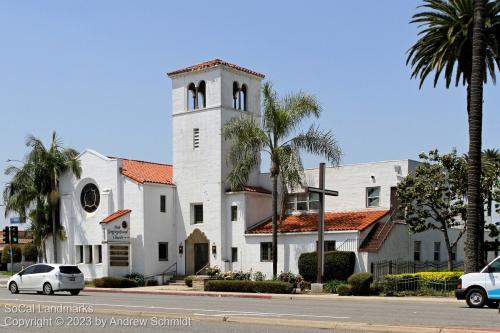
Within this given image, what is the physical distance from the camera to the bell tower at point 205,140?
44.4 metres

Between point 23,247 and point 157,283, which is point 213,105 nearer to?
point 157,283

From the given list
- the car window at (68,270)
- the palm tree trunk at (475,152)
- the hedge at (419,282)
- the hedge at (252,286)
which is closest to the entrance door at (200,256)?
the hedge at (252,286)

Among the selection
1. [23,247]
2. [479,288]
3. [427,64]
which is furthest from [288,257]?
[23,247]

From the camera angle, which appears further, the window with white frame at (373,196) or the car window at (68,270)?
the window with white frame at (373,196)

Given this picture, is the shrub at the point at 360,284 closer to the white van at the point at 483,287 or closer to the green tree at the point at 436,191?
the green tree at the point at 436,191

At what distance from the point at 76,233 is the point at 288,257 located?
1555 centimetres

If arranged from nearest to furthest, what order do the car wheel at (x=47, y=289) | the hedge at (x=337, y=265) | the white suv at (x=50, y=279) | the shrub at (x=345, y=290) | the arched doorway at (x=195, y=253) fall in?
the white suv at (x=50, y=279) < the car wheel at (x=47, y=289) < the shrub at (x=345, y=290) < the hedge at (x=337, y=265) < the arched doorway at (x=195, y=253)

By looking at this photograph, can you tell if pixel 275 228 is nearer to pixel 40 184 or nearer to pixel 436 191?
pixel 436 191

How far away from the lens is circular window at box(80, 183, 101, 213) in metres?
48.2

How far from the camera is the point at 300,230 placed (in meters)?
40.5

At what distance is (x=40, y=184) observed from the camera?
49.5 metres

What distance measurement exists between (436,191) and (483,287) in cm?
1308

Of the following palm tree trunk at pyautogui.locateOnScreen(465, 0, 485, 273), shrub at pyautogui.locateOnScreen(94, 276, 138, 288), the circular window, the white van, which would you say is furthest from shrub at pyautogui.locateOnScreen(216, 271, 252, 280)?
the white van

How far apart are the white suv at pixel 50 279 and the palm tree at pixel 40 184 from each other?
1558 centimetres
